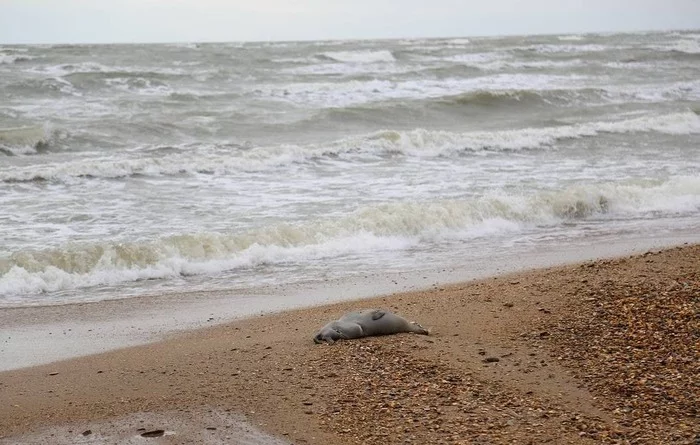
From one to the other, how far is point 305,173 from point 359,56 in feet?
89.3

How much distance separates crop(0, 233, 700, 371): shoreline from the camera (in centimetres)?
659

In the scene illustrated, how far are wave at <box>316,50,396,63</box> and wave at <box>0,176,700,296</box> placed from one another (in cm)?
2765

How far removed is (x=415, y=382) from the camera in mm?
5199

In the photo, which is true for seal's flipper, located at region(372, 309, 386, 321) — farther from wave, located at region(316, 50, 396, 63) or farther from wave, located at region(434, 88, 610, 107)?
wave, located at region(316, 50, 396, 63)

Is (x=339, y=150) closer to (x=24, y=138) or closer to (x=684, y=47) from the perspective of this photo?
(x=24, y=138)

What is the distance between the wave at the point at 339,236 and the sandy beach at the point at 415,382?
2.29m

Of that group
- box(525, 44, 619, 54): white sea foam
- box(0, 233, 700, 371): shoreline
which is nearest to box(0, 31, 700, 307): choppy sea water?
box(0, 233, 700, 371): shoreline

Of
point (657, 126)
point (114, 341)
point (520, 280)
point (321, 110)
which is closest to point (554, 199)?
point (520, 280)

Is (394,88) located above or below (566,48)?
below

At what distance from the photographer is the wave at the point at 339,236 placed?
8.68m

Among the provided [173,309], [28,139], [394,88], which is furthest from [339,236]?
[394,88]

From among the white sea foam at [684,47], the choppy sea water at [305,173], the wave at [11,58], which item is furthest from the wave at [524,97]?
the white sea foam at [684,47]

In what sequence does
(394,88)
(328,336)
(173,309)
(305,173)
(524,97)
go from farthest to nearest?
(394,88) < (524,97) < (305,173) < (173,309) < (328,336)

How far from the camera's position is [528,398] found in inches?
194
